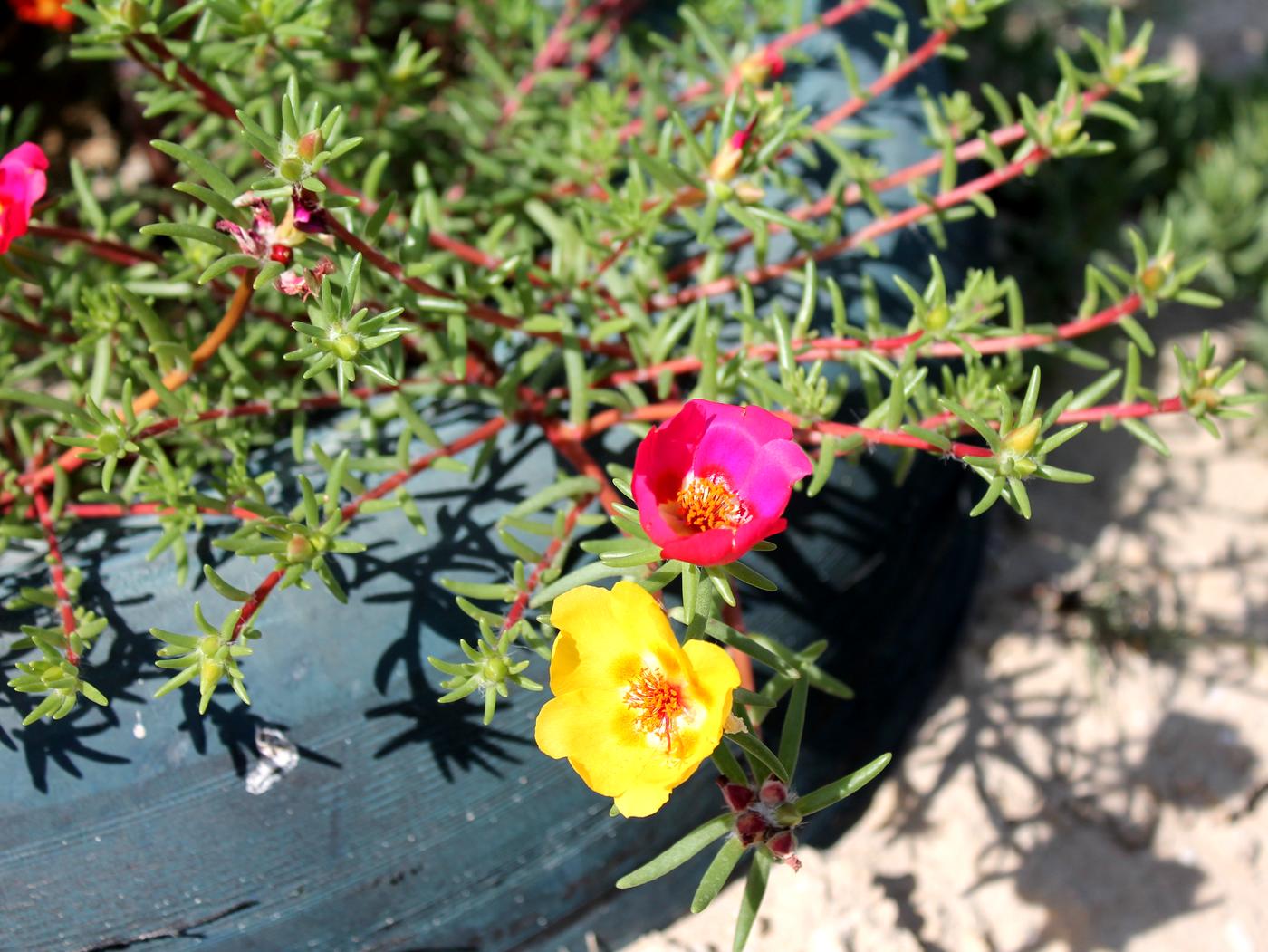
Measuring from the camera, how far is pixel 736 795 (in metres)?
0.97

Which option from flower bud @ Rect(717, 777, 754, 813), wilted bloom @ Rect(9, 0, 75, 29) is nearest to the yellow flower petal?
flower bud @ Rect(717, 777, 754, 813)

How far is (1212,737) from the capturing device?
1.89 metres

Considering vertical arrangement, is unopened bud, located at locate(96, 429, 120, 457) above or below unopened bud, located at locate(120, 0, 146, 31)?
below

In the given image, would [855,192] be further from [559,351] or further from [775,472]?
[775,472]

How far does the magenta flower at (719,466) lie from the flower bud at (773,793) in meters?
0.22

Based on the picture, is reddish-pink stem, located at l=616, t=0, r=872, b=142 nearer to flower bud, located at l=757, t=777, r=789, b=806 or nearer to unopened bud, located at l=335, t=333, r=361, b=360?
unopened bud, located at l=335, t=333, r=361, b=360

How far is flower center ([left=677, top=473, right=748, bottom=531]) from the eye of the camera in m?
1.00

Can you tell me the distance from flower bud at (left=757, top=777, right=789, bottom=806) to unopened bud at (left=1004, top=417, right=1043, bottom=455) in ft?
1.23

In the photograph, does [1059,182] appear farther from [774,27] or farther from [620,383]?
[620,383]

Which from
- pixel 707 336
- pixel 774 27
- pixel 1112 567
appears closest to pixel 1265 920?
pixel 1112 567

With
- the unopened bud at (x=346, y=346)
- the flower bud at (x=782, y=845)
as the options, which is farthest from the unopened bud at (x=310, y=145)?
the flower bud at (x=782, y=845)

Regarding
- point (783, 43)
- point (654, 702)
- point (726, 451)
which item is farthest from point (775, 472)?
point (783, 43)

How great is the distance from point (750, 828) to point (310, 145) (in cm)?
71

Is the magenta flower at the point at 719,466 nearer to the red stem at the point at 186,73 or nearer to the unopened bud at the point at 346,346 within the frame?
the unopened bud at the point at 346,346
